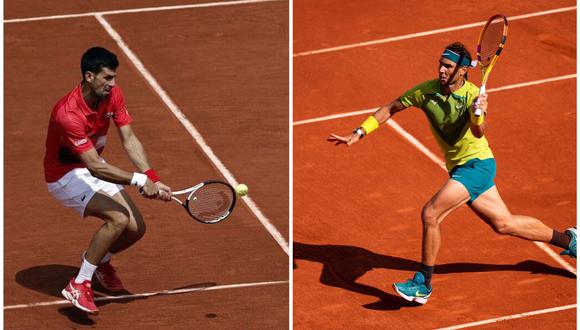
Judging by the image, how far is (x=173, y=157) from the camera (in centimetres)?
1527

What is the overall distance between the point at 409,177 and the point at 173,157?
8.22 ft

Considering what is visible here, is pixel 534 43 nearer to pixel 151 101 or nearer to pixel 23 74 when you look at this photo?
pixel 151 101

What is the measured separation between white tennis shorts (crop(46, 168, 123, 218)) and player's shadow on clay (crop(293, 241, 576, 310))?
2.02 meters

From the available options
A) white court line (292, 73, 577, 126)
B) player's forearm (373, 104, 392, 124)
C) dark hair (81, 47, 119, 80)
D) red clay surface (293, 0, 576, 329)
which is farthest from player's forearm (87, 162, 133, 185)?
white court line (292, 73, 577, 126)

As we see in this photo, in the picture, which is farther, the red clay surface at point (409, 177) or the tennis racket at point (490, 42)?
the red clay surface at point (409, 177)

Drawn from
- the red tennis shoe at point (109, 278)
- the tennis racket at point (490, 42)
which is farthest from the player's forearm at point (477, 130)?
the red tennis shoe at point (109, 278)

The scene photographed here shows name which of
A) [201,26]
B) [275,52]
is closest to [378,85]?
[275,52]

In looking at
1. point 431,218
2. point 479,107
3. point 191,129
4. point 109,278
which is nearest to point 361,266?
point 431,218

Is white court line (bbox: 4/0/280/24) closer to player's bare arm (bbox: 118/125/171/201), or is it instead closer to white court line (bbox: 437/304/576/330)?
player's bare arm (bbox: 118/125/171/201)

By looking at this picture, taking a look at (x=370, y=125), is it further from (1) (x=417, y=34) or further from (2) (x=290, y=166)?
(1) (x=417, y=34)

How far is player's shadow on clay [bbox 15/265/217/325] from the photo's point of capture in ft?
40.6

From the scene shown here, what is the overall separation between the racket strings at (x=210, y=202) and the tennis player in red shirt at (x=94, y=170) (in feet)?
1.33

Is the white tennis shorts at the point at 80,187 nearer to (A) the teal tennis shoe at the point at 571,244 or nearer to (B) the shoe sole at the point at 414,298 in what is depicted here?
(B) the shoe sole at the point at 414,298

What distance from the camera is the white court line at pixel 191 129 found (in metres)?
13.9
